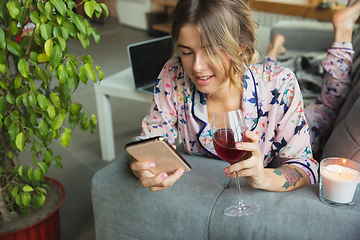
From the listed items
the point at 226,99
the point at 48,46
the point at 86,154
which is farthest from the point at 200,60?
the point at 86,154

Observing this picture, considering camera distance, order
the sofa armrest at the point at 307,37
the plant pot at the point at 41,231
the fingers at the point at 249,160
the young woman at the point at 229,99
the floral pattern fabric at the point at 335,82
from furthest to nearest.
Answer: the sofa armrest at the point at 307,37 → the floral pattern fabric at the point at 335,82 → the plant pot at the point at 41,231 → the young woman at the point at 229,99 → the fingers at the point at 249,160

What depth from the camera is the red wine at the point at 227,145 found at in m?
0.81

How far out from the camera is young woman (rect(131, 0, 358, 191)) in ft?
3.06

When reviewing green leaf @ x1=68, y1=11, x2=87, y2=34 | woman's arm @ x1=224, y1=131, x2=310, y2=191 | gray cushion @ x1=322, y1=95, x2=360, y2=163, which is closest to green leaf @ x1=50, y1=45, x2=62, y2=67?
green leaf @ x1=68, y1=11, x2=87, y2=34

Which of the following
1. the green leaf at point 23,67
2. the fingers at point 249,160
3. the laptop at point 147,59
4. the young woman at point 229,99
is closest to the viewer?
the fingers at point 249,160

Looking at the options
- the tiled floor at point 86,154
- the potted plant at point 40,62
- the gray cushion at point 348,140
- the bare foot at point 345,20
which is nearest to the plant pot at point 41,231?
the potted plant at point 40,62

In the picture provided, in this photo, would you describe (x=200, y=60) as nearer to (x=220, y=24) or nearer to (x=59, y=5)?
(x=220, y=24)

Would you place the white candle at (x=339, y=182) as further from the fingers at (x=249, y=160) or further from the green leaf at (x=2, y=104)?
the green leaf at (x=2, y=104)

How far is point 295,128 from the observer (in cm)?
107

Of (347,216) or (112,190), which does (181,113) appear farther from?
(347,216)

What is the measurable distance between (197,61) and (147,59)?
1.07 meters

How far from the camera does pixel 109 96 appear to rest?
2135 mm

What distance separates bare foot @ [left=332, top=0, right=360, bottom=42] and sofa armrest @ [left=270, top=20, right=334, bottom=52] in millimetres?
1045

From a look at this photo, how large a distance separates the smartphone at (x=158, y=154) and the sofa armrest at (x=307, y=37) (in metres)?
2.28
